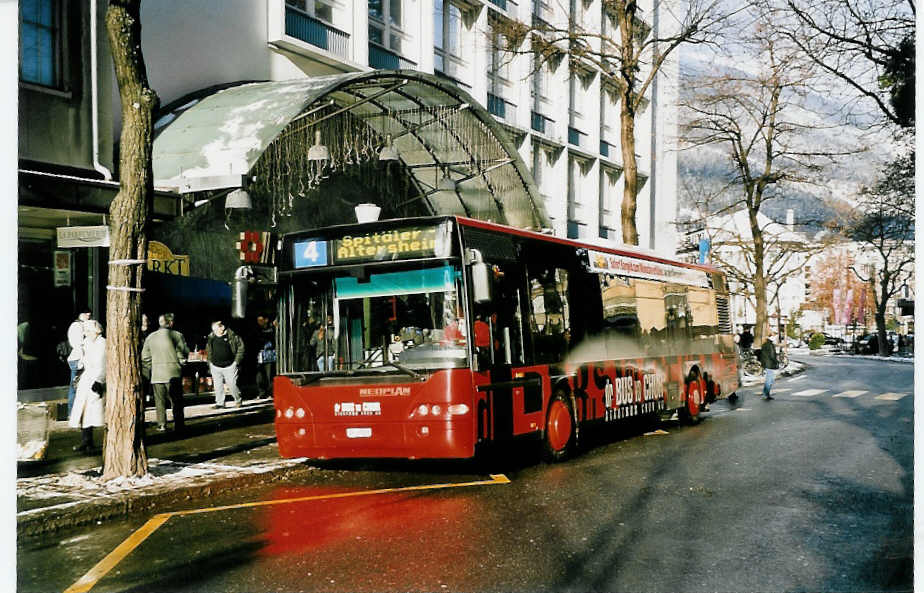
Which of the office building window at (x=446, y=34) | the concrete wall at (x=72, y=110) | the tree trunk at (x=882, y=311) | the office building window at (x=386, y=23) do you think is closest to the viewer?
the concrete wall at (x=72, y=110)

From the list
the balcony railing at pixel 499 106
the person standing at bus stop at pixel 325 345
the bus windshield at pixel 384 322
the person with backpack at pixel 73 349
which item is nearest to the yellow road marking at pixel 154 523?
the bus windshield at pixel 384 322

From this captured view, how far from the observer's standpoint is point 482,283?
945 cm

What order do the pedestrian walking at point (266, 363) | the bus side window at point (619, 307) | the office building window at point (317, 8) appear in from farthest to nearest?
the office building window at point (317, 8) → the pedestrian walking at point (266, 363) → the bus side window at point (619, 307)

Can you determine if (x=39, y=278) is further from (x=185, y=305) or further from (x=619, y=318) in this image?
(x=619, y=318)

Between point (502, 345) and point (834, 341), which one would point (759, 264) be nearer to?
point (502, 345)

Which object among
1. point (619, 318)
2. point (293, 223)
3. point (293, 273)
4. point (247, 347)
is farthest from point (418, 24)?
point (293, 273)

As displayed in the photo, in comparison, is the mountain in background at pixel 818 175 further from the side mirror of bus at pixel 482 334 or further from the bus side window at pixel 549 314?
the side mirror of bus at pixel 482 334

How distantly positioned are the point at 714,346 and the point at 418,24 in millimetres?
12514

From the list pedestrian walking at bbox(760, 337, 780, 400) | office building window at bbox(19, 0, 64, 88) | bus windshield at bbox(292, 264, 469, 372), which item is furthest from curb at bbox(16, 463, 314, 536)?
pedestrian walking at bbox(760, 337, 780, 400)

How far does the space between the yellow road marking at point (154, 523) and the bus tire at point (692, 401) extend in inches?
254

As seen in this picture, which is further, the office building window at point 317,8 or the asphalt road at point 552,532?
the office building window at point 317,8

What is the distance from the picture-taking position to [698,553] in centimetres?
664

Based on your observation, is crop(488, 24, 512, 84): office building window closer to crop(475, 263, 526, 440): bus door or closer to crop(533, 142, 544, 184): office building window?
crop(533, 142, 544, 184): office building window

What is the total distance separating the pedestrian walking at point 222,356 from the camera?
1705 cm
